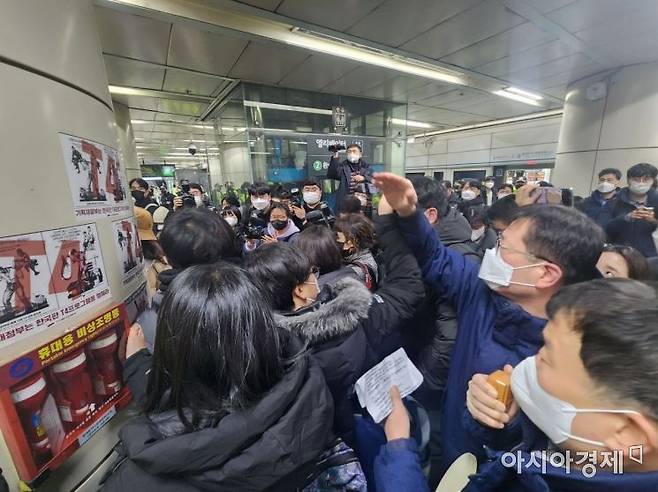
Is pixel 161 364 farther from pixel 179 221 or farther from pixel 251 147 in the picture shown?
pixel 251 147

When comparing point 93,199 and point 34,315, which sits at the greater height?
point 93,199

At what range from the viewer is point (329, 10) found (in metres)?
3.42

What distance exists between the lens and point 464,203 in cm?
503

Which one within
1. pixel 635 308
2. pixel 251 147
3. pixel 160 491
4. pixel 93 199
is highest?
pixel 251 147

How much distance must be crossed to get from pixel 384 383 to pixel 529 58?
611cm

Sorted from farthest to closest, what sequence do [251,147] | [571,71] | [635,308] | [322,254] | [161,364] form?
[251,147]
[571,71]
[322,254]
[161,364]
[635,308]

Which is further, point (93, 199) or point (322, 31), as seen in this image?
point (322, 31)

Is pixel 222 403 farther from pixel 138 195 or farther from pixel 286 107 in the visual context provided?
pixel 286 107

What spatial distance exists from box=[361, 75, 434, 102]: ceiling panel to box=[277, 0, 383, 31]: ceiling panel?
2.59 metres

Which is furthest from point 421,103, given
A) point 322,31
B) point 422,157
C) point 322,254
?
point 322,254

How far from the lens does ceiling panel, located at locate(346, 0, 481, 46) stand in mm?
3342

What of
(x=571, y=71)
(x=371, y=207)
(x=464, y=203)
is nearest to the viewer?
(x=371, y=207)

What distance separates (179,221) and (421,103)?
8.17m

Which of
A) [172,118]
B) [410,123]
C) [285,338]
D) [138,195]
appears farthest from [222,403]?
[410,123]
